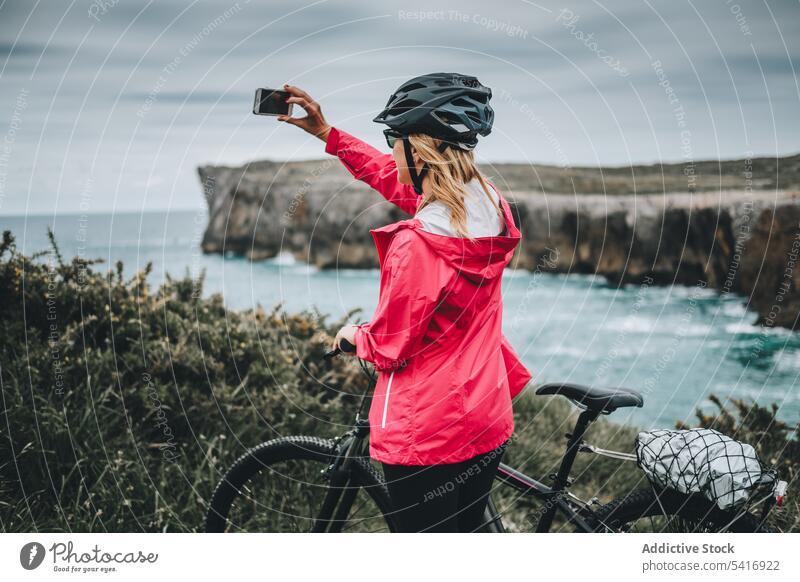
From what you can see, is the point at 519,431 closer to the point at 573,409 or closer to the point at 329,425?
the point at 573,409

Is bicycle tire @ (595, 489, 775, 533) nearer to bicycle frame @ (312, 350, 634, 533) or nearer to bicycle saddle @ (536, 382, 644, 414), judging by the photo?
bicycle frame @ (312, 350, 634, 533)

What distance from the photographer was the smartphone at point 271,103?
8.96ft

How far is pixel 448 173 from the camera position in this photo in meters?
2.12

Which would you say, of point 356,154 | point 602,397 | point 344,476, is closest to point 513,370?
point 602,397

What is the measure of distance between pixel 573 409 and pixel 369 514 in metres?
2.40

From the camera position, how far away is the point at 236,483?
2.84 meters

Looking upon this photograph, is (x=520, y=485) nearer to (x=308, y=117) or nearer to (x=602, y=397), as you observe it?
(x=602, y=397)

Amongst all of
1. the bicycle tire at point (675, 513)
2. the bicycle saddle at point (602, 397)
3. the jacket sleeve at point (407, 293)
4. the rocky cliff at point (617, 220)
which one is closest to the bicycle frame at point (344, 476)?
the jacket sleeve at point (407, 293)

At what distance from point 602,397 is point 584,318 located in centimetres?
936

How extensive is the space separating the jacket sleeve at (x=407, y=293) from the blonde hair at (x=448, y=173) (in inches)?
6.7

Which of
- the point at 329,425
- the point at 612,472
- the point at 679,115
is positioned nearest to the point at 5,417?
the point at 329,425
